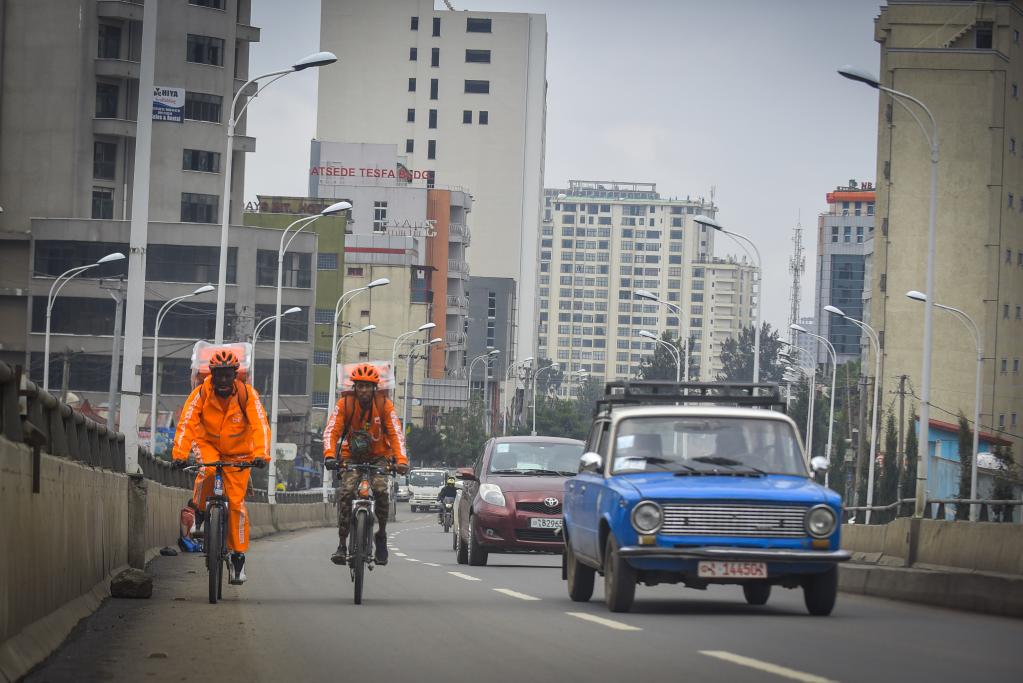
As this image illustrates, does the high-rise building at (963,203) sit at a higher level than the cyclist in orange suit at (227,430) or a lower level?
higher

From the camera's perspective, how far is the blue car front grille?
13.2 m

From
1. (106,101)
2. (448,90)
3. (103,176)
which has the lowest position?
(103,176)

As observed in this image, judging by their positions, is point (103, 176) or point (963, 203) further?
point (963, 203)

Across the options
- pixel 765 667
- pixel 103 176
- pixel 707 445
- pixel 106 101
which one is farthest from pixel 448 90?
pixel 765 667

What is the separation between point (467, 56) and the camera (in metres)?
176

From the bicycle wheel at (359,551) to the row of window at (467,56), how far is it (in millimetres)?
163389

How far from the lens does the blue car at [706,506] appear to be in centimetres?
1316

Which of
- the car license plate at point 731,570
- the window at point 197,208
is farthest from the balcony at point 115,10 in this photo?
the car license plate at point 731,570

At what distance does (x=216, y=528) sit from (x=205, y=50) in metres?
93.1

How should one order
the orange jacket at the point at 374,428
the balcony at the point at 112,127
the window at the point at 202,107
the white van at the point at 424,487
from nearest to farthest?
the orange jacket at the point at 374,428, the white van at the point at 424,487, the balcony at the point at 112,127, the window at the point at 202,107

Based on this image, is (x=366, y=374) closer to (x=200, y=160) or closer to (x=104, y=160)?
(x=104, y=160)

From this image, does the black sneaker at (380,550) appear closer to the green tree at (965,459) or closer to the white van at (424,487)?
the green tree at (965,459)

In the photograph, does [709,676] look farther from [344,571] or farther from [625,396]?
[344,571]

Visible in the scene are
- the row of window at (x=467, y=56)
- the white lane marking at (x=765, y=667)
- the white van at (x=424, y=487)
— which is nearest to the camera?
the white lane marking at (x=765, y=667)
